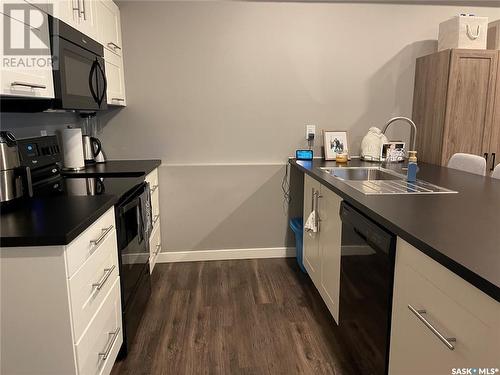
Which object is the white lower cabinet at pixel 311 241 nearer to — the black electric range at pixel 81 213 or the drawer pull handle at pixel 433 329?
the black electric range at pixel 81 213

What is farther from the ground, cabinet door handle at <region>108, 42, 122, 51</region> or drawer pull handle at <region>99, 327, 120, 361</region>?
cabinet door handle at <region>108, 42, 122, 51</region>

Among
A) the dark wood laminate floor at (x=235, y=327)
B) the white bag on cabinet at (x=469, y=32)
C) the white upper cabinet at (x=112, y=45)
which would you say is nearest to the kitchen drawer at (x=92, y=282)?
the dark wood laminate floor at (x=235, y=327)

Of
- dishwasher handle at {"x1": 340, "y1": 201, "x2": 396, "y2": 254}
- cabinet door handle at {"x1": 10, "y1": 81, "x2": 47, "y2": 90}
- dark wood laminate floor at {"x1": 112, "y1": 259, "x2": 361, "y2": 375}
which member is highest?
cabinet door handle at {"x1": 10, "y1": 81, "x2": 47, "y2": 90}

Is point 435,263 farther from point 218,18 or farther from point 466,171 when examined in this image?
point 218,18

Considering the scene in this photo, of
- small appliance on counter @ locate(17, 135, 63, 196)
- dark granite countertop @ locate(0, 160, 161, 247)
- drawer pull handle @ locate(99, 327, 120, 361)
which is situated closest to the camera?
dark granite countertop @ locate(0, 160, 161, 247)

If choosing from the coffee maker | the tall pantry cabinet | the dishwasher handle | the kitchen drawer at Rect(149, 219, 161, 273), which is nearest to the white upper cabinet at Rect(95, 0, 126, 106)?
the kitchen drawer at Rect(149, 219, 161, 273)

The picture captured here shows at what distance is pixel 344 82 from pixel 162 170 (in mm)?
1744

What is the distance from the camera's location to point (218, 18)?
9.93 feet

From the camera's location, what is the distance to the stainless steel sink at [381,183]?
1.86m

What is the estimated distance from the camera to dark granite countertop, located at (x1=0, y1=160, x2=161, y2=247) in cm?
118

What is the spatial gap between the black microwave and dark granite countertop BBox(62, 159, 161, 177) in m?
0.44

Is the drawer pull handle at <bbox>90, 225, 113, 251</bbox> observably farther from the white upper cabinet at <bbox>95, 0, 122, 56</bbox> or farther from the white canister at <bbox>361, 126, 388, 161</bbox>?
the white canister at <bbox>361, 126, 388, 161</bbox>

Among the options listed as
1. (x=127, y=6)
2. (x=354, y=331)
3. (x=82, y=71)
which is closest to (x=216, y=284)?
(x=354, y=331)

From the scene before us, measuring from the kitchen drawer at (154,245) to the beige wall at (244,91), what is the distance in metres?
0.11
